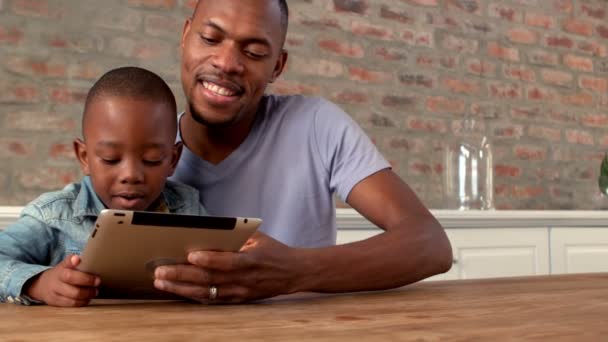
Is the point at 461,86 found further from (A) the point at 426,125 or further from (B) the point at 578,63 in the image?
(B) the point at 578,63

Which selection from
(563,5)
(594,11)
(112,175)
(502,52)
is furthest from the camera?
(594,11)

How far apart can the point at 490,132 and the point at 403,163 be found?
566 mm

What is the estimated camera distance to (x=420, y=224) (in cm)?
149

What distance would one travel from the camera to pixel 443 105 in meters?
3.61

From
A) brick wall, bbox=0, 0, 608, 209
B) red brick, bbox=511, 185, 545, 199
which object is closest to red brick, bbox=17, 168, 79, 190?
brick wall, bbox=0, 0, 608, 209

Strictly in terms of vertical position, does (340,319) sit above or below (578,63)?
below

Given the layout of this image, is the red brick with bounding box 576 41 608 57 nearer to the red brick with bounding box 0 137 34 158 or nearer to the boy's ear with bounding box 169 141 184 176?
the red brick with bounding box 0 137 34 158

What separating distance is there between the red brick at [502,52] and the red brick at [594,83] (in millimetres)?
459

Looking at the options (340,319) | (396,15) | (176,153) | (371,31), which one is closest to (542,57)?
(396,15)

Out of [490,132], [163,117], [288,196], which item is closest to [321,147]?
[288,196]

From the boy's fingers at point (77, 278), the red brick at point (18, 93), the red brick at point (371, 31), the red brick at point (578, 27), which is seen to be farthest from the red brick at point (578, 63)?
the boy's fingers at point (77, 278)

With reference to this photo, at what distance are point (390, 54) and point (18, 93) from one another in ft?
5.24

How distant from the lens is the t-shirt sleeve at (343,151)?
1626 mm

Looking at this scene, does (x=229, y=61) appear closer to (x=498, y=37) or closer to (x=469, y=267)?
(x=469, y=267)
